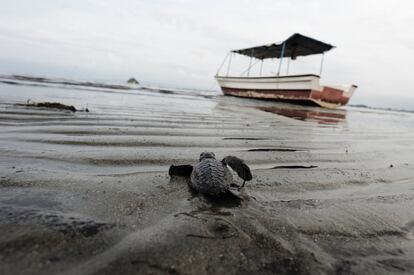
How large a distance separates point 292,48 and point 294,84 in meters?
3.00

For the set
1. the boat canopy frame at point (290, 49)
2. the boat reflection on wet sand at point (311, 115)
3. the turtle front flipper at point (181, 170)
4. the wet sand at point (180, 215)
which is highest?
the boat canopy frame at point (290, 49)

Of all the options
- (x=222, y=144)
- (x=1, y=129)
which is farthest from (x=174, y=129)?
(x=1, y=129)

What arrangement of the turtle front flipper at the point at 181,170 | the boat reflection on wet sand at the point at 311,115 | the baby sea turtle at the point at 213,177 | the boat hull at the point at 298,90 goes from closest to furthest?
the baby sea turtle at the point at 213,177 < the turtle front flipper at the point at 181,170 < the boat reflection on wet sand at the point at 311,115 < the boat hull at the point at 298,90

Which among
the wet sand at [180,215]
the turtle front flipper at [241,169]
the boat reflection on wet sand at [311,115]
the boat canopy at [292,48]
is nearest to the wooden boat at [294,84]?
the boat canopy at [292,48]

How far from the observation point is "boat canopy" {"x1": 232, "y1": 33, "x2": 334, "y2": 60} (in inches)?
729

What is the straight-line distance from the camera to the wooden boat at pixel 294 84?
61.2 feet

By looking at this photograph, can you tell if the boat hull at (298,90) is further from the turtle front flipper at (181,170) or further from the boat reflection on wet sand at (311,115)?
the turtle front flipper at (181,170)

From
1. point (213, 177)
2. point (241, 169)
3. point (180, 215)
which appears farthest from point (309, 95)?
point (180, 215)

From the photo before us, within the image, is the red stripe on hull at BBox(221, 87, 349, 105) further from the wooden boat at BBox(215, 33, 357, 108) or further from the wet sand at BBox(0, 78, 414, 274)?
the wet sand at BBox(0, 78, 414, 274)

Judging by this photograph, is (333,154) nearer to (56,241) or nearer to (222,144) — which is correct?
(222,144)

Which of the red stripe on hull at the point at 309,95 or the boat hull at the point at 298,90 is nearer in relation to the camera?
the boat hull at the point at 298,90

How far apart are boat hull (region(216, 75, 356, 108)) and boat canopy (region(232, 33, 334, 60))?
194 centimetres

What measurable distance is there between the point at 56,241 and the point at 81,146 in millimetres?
2105

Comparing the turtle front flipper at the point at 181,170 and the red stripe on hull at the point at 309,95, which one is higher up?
the red stripe on hull at the point at 309,95
